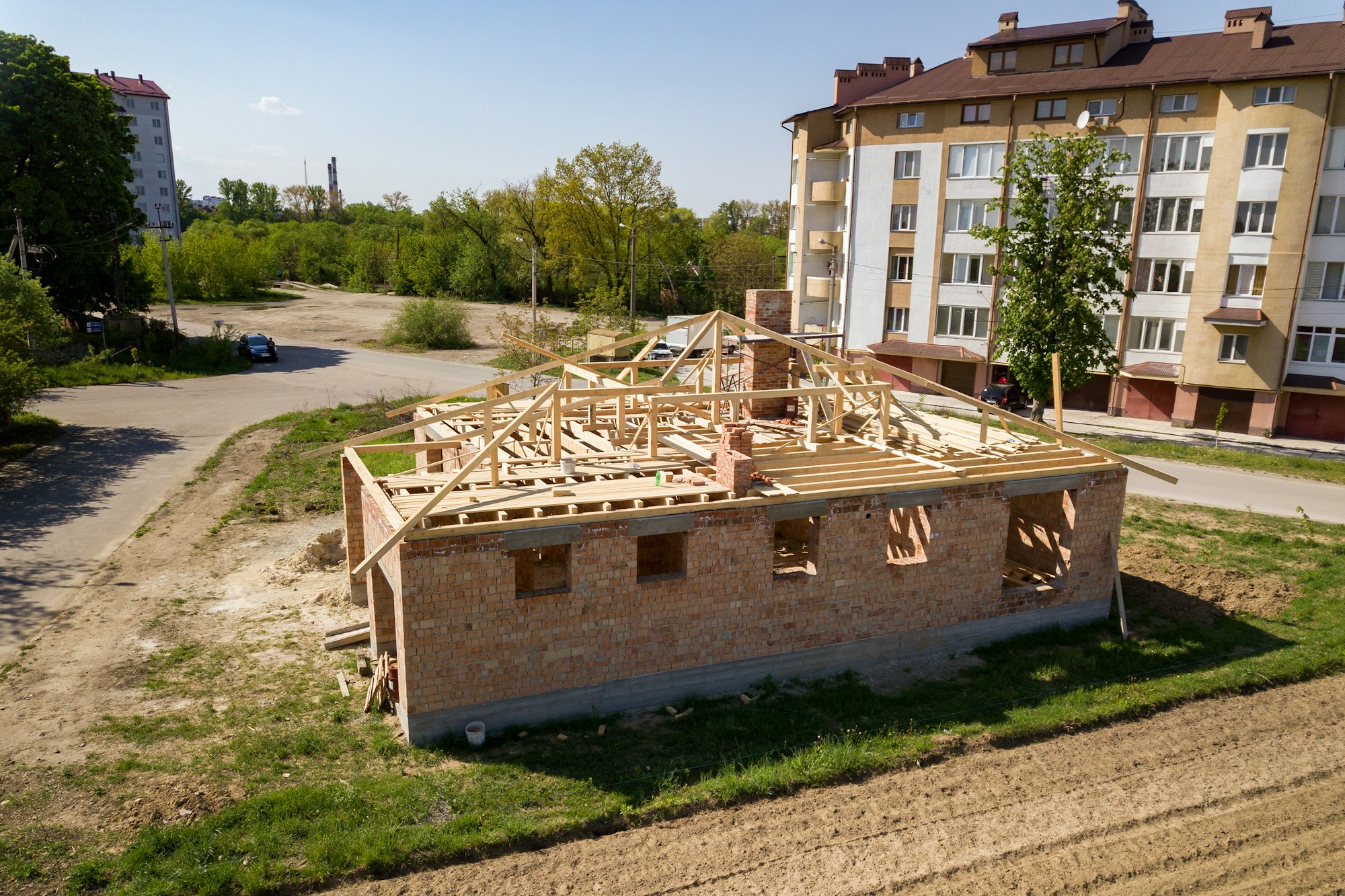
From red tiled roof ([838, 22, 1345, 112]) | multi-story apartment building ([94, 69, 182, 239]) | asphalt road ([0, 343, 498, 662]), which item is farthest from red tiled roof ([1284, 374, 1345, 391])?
multi-story apartment building ([94, 69, 182, 239])

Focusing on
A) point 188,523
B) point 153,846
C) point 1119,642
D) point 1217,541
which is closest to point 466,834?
point 153,846

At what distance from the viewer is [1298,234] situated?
1241 inches

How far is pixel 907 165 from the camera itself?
39844 millimetres

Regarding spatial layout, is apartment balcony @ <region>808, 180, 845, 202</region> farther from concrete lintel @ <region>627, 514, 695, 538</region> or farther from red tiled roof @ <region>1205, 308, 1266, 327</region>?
concrete lintel @ <region>627, 514, 695, 538</region>

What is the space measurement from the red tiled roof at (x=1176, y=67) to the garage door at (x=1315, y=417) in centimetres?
1145

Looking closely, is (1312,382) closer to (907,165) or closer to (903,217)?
(903,217)

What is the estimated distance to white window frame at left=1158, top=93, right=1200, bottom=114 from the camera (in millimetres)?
33156

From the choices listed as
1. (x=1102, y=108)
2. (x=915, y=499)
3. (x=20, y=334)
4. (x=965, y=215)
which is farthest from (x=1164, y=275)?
(x=20, y=334)

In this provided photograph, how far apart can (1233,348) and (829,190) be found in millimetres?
19049

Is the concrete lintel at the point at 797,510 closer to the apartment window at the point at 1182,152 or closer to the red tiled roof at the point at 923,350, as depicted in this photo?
the red tiled roof at the point at 923,350

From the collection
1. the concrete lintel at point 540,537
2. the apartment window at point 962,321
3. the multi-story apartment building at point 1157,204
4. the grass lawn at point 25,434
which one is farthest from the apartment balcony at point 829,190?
the concrete lintel at point 540,537

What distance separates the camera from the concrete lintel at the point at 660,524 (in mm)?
11875

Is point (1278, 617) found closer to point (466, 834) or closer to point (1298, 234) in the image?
point (466, 834)

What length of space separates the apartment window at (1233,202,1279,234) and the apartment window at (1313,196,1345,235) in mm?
1359
